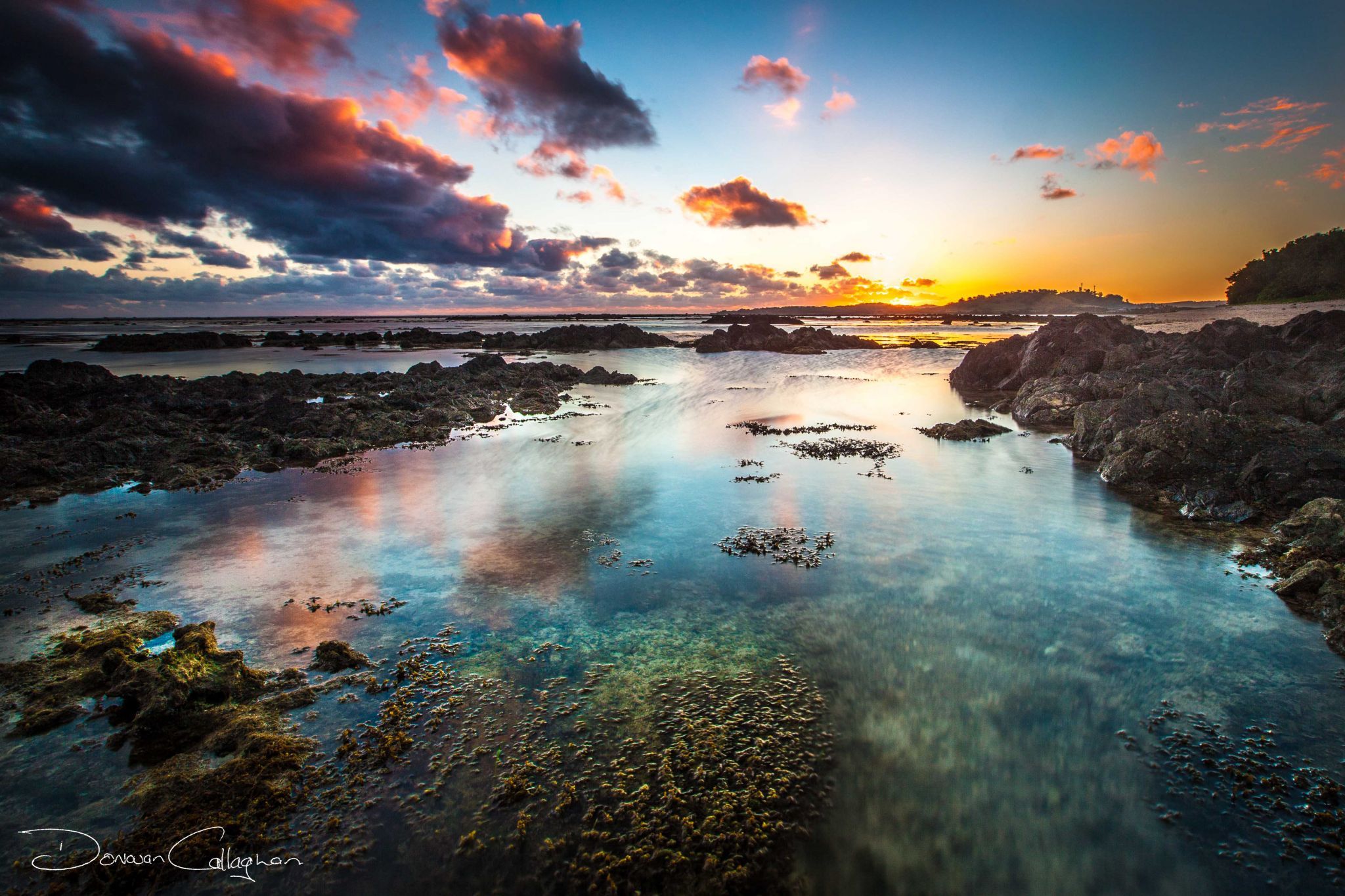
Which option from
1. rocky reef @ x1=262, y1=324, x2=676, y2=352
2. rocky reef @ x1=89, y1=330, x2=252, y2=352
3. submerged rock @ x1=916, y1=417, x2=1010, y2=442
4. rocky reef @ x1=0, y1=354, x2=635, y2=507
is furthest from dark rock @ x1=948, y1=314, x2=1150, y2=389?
rocky reef @ x1=89, y1=330, x2=252, y2=352

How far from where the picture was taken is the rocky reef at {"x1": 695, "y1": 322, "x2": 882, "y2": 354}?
3012 inches

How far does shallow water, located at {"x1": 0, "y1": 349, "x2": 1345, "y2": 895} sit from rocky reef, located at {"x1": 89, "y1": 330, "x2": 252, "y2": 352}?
79.1 m

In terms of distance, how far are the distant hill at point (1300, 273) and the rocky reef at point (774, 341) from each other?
42.4 metres

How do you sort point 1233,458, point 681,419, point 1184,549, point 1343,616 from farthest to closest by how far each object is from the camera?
point 681,419 < point 1233,458 < point 1184,549 < point 1343,616

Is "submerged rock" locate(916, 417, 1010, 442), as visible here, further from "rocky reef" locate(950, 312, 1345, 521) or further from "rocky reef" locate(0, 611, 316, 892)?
"rocky reef" locate(0, 611, 316, 892)

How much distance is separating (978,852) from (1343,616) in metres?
8.35

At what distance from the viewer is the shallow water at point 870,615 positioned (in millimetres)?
5598

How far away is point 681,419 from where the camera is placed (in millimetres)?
29688

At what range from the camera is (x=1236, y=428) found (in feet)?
49.8

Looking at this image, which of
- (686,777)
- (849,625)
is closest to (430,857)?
(686,777)

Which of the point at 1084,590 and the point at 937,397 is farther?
the point at 937,397

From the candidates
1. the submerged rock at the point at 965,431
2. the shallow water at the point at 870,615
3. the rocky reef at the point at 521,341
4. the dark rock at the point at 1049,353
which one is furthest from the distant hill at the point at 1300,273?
the rocky reef at the point at 521,341

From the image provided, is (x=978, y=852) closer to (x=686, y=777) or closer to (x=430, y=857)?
(x=686, y=777)
